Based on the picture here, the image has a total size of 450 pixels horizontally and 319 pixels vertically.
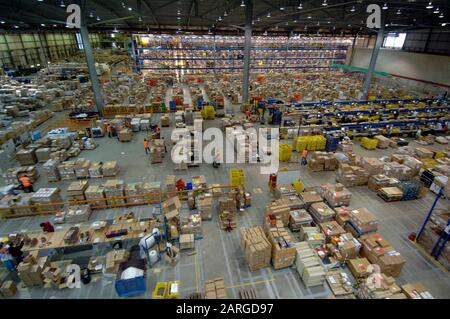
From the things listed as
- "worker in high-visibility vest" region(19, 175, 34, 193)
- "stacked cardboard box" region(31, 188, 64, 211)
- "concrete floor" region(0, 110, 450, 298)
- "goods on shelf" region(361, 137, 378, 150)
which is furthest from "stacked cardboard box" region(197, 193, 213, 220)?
Result: "goods on shelf" region(361, 137, 378, 150)

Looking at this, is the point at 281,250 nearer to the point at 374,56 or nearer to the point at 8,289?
the point at 8,289

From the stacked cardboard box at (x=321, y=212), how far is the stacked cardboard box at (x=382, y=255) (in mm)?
1200

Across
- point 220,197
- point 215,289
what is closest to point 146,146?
point 220,197

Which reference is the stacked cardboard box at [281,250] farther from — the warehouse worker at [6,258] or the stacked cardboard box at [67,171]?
the stacked cardboard box at [67,171]

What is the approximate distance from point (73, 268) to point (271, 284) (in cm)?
554

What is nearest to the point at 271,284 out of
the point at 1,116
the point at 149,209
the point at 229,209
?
the point at 229,209

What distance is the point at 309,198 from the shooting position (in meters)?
9.34

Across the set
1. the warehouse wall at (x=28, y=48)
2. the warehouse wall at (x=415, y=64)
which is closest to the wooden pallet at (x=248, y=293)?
the warehouse wall at (x=415, y=64)

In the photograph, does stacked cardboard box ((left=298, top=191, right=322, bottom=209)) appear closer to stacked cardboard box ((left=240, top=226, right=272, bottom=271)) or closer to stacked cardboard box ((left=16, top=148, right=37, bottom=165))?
stacked cardboard box ((left=240, top=226, right=272, bottom=271))

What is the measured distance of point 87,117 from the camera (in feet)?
62.4

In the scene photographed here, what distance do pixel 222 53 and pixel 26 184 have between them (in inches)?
1355

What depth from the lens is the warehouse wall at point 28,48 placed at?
36438mm

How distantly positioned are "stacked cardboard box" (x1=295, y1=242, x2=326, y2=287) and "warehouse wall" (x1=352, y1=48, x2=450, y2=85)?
33.1 metres

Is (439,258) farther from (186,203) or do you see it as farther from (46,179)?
(46,179)
